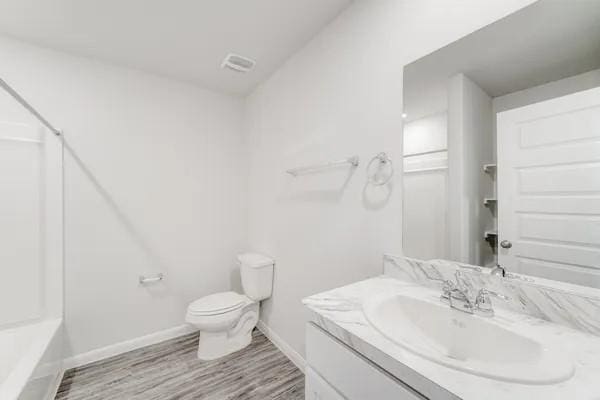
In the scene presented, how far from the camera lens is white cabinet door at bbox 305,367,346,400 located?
2.70 ft

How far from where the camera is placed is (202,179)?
95.7 inches

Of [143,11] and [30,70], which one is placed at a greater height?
[143,11]

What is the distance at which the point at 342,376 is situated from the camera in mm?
785

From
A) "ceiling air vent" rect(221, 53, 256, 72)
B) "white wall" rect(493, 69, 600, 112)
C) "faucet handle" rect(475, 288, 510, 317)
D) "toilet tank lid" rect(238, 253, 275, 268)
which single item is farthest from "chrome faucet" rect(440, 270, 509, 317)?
"ceiling air vent" rect(221, 53, 256, 72)

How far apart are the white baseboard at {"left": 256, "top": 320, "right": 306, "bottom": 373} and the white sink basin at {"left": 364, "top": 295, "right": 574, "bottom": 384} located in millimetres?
1184

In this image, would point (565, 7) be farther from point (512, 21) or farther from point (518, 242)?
point (518, 242)

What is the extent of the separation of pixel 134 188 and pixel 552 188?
2.58 m

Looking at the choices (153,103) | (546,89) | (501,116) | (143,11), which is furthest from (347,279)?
(153,103)

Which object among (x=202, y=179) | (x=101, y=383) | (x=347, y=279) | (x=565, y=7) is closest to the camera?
(x=565, y=7)

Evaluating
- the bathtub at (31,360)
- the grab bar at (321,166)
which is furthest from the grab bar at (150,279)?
the grab bar at (321,166)

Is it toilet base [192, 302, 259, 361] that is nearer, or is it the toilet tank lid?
toilet base [192, 302, 259, 361]

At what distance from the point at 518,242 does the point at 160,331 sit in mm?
2609

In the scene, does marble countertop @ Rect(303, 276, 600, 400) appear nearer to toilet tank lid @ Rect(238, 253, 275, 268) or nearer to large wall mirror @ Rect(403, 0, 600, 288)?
large wall mirror @ Rect(403, 0, 600, 288)

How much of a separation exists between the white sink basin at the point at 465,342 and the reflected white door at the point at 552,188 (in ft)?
0.88
